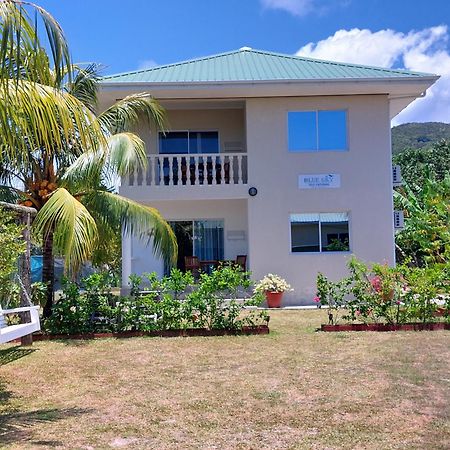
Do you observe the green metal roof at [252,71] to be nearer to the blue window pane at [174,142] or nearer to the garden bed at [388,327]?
the blue window pane at [174,142]

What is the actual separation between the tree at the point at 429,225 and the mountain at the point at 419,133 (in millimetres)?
48206

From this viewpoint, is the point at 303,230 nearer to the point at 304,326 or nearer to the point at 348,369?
the point at 304,326

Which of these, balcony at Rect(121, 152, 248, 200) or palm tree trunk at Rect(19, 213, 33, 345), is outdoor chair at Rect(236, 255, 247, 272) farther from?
palm tree trunk at Rect(19, 213, 33, 345)

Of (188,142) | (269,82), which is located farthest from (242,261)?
(269,82)

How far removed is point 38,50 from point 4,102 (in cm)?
62

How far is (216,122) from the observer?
1652cm

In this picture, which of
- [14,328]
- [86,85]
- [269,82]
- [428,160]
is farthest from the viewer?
[428,160]

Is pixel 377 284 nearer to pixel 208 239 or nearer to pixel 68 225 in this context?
pixel 68 225

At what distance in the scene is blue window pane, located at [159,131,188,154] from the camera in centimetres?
1633

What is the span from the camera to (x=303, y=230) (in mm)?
15055

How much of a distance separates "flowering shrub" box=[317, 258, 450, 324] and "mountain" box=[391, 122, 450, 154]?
62558mm

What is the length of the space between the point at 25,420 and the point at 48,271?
19.1ft

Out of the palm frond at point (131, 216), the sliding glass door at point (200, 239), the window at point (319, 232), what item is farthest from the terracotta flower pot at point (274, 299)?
the palm frond at point (131, 216)

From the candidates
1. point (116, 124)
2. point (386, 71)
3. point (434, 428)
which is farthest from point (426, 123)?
point (434, 428)
